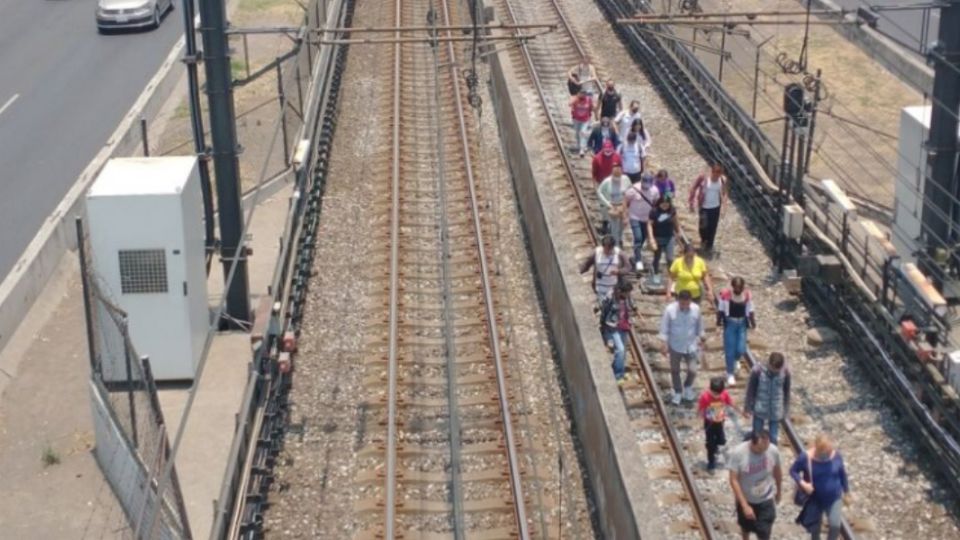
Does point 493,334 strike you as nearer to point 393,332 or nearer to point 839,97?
point 393,332

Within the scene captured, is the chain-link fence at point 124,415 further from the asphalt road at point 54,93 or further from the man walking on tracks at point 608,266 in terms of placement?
the asphalt road at point 54,93

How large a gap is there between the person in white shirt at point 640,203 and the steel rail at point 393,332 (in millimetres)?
3192

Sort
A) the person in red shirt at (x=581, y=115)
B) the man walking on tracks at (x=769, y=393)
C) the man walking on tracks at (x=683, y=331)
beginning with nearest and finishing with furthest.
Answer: the man walking on tracks at (x=769, y=393) → the man walking on tracks at (x=683, y=331) → the person in red shirt at (x=581, y=115)

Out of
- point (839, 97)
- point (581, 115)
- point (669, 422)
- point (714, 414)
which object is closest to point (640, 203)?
point (669, 422)

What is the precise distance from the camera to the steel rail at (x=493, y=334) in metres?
15.0

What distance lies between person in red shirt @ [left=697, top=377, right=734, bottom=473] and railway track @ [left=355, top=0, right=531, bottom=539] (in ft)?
6.18

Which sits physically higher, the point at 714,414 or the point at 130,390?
the point at 130,390

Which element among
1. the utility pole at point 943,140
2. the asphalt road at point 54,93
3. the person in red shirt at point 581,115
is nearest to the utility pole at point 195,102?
the asphalt road at point 54,93

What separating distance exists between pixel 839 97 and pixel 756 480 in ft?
67.5

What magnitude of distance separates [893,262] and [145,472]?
27.7 ft

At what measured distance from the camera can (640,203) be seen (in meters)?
19.2

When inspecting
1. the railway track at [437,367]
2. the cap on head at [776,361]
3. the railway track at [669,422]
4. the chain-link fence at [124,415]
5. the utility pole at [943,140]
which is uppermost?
the utility pole at [943,140]

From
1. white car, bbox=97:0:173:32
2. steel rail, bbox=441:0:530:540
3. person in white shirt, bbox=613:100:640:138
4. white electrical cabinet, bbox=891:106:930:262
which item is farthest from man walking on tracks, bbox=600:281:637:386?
white car, bbox=97:0:173:32

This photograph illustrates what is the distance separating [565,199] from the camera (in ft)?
76.5
